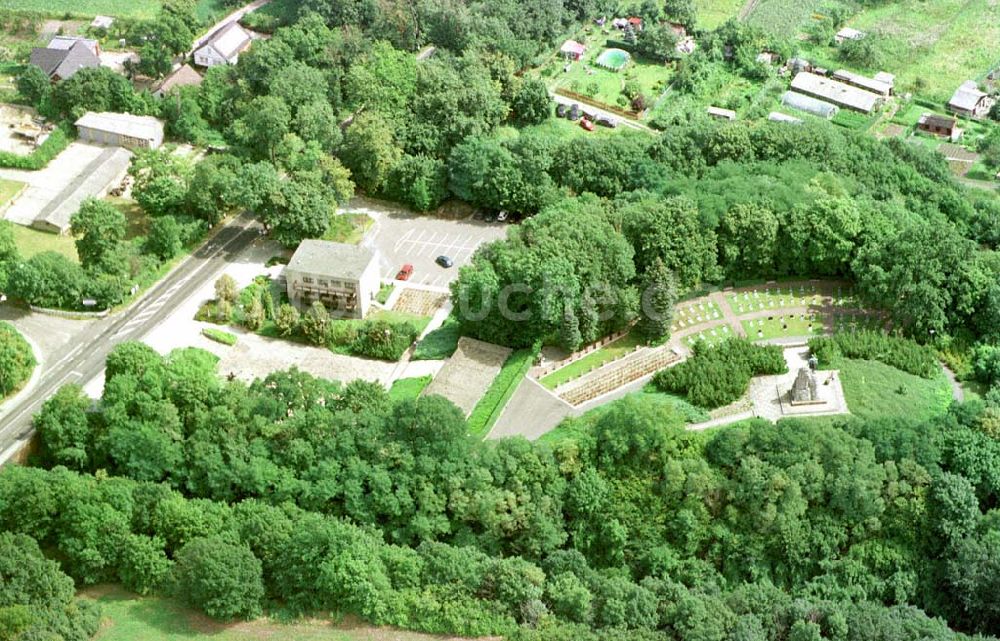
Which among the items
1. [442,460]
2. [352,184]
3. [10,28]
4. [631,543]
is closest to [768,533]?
[631,543]

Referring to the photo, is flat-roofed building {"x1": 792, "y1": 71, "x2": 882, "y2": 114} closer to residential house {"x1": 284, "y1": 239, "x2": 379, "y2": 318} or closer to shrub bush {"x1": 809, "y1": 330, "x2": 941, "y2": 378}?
shrub bush {"x1": 809, "y1": 330, "x2": 941, "y2": 378}

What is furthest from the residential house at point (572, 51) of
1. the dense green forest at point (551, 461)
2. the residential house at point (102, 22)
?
the residential house at point (102, 22)

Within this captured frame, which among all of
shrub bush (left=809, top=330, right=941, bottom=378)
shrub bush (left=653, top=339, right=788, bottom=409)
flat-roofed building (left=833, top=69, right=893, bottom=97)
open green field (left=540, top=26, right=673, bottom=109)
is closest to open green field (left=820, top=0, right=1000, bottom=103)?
flat-roofed building (left=833, top=69, right=893, bottom=97)

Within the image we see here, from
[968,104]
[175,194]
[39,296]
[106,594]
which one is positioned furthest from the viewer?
[968,104]

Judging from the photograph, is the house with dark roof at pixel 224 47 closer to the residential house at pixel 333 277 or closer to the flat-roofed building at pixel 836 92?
the residential house at pixel 333 277

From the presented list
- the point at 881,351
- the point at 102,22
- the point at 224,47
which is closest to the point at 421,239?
the point at 224,47

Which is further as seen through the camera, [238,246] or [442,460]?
[238,246]

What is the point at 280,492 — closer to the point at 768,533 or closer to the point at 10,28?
the point at 768,533
